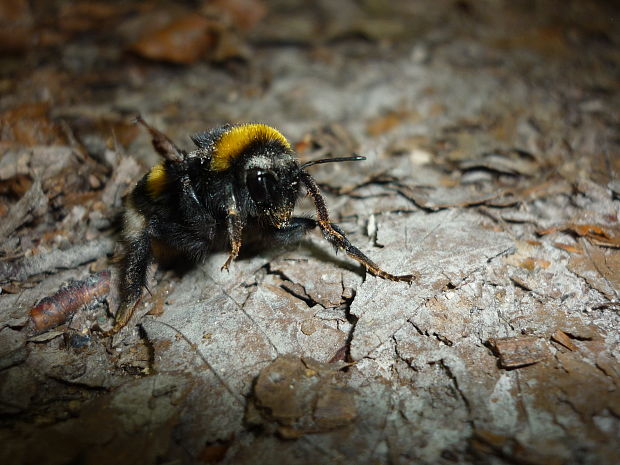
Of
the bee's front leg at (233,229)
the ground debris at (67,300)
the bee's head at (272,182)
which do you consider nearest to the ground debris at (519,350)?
the bee's head at (272,182)

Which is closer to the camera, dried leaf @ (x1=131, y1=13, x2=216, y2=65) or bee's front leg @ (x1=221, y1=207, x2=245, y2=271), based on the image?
bee's front leg @ (x1=221, y1=207, x2=245, y2=271)

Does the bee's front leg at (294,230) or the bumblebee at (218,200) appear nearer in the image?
the bumblebee at (218,200)

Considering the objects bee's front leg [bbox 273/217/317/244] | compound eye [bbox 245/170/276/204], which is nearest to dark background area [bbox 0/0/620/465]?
bee's front leg [bbox 273/217/317/244]

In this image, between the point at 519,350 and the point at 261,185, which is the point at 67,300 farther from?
the point at 519,350

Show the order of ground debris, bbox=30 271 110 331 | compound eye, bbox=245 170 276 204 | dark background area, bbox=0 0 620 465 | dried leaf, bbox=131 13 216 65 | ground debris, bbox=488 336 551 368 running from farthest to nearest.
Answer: dried leaf, bbox=131 13 216 65
ground debris, bbox=30 271 110 331
compound eye, bbox=245 170 276 204
ground debris, bbox=488 336 551 368
dark background area, bbox=0 0 620 465

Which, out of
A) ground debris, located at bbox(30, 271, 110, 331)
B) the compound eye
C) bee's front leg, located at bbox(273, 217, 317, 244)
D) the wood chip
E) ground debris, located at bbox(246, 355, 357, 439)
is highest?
the compound eye

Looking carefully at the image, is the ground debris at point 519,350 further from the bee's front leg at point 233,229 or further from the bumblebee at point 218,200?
the bee's front leg at point 233,229

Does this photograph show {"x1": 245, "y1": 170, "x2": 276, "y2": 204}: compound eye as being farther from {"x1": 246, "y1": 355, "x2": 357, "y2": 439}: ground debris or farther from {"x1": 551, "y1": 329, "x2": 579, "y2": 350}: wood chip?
{"x1": 551, "y1": 329, "x2": 579, "y2": 350}: wood chip
